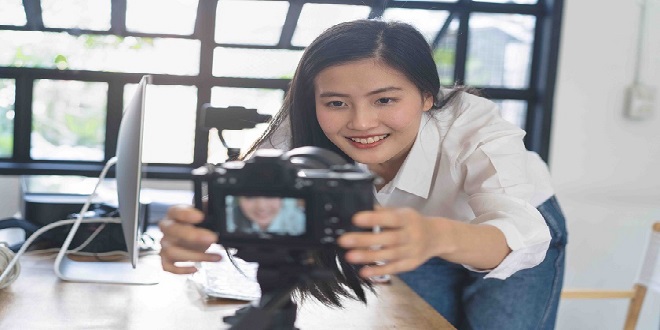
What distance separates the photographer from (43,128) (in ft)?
11.7

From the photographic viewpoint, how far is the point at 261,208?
0.83 metres

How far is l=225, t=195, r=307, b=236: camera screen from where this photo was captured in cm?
82

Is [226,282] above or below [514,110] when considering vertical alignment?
below

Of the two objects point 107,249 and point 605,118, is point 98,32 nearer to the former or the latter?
point 107,249

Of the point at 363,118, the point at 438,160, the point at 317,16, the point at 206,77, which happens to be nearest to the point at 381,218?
the point at 363,118

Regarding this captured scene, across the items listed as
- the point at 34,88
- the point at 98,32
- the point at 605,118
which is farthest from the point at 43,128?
the point at 605,118

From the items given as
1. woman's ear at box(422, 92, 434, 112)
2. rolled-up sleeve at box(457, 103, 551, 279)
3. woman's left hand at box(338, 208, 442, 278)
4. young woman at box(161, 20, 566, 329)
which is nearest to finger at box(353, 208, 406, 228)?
woman's left hand at box(338, 208, 442, 278)

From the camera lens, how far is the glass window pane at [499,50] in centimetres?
368

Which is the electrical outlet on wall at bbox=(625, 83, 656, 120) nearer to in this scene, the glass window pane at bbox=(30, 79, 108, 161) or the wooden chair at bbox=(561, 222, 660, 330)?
the wooden chair at bbox=(561, 222, 660, 330)

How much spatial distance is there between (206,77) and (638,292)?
2.01m

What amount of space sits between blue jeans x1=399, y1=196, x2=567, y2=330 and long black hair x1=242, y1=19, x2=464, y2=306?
11.7 inches

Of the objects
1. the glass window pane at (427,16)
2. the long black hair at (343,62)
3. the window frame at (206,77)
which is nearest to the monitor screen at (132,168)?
the long black hair at (343,62)

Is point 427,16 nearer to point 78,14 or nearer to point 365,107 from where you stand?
point 78,14

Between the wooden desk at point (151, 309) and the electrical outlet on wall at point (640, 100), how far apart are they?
230 cm
